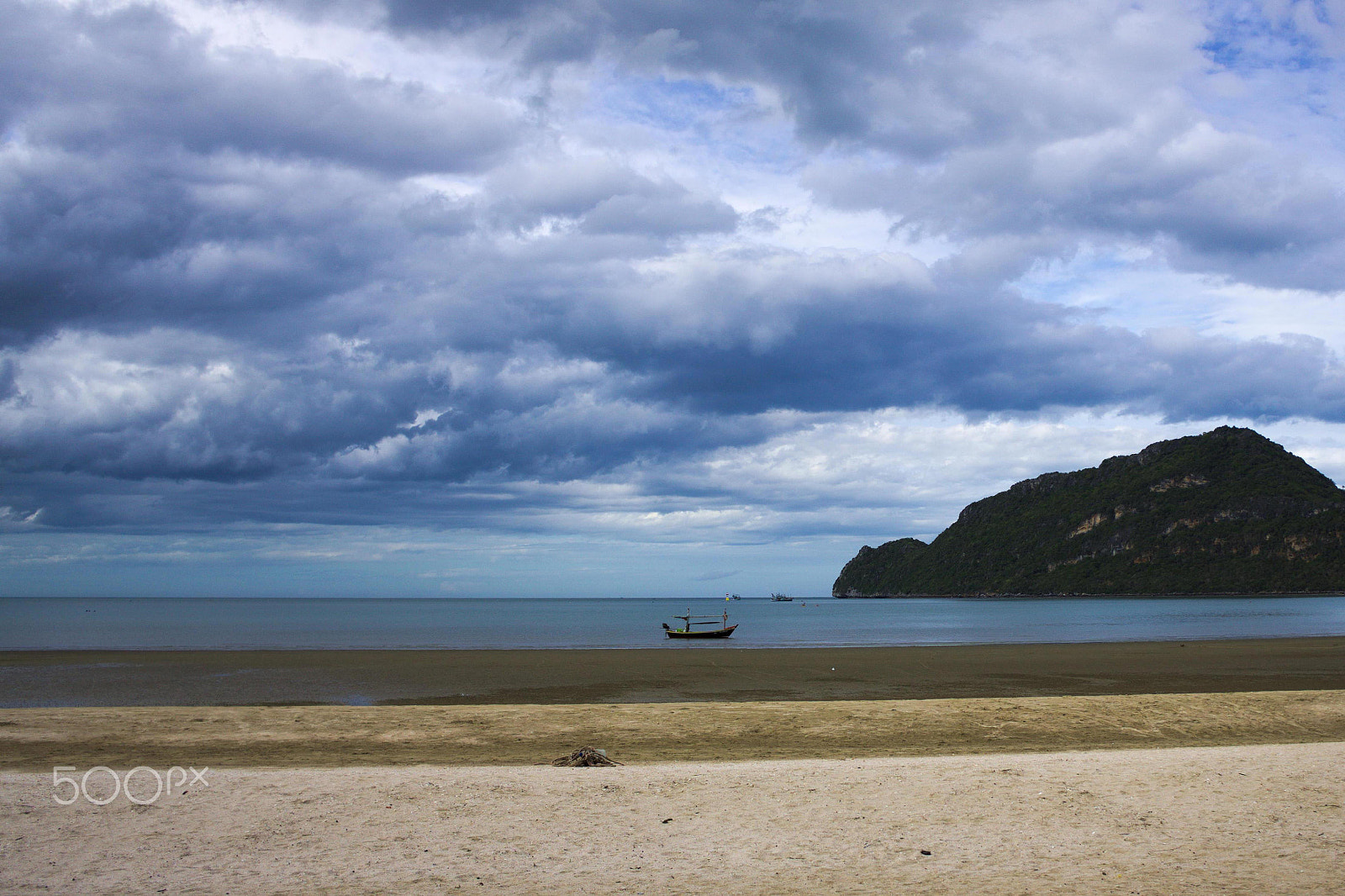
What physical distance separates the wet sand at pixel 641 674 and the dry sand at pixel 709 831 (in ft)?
41.6

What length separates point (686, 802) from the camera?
970cm

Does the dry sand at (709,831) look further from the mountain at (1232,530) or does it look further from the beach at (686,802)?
the mountain at (1232,530)

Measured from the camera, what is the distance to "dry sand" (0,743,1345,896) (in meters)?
7.32

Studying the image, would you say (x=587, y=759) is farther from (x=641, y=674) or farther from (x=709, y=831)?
(x=641, y=674)

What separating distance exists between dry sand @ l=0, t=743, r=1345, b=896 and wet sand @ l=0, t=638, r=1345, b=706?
500 inches

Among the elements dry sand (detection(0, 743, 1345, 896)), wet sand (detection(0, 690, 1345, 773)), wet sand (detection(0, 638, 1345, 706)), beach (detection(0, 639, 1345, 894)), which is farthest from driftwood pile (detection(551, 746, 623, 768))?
wet sand (detection(0, 638, 1345, 706))

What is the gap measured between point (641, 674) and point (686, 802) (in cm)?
2098

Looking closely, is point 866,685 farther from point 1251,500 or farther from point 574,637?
point 1251,500

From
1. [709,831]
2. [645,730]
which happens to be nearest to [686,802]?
[709,831]

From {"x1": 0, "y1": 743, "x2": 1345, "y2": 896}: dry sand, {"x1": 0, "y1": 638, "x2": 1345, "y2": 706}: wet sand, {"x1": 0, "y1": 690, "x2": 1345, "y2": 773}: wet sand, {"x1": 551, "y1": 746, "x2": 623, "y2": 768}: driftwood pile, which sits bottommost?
{"x1": 0, "y1": 638, "x2": 1345, "y2": 706}: wet sand

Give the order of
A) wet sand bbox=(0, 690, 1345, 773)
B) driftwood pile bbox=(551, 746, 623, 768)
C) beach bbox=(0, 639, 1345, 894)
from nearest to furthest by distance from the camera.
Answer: beach bbox=(0, 639, 1345, 894), driftwood pile bbox=(551, 746, 623, 768), wet sand bbox=(0, 690, 1345, 773)

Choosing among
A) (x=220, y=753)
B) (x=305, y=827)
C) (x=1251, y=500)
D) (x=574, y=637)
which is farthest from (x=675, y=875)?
(x=1251, y=500)

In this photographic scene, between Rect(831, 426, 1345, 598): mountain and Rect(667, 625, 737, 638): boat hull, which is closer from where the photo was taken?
Rect(667, 625, 737, 638): boat hull

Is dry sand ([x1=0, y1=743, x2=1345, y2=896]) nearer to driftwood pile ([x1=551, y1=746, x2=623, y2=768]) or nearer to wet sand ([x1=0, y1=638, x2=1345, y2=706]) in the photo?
driftwood pile ([x1=551, y1=746, x2=623, y2=768])
